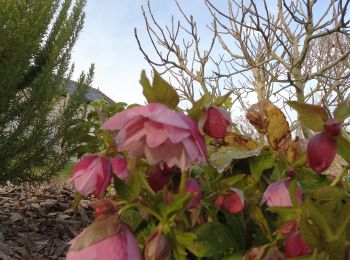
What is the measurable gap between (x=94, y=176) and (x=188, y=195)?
0.09 m

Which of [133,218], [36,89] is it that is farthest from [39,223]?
[133,218]

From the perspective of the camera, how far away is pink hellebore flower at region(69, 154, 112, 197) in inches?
15.3

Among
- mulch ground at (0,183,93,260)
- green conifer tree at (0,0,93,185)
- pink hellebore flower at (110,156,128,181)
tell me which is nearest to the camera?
pink hellebore flower at (110,156,128,181)

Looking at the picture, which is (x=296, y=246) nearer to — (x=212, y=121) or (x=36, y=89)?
(x=212, y=121)

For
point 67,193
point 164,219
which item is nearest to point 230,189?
point 164,219

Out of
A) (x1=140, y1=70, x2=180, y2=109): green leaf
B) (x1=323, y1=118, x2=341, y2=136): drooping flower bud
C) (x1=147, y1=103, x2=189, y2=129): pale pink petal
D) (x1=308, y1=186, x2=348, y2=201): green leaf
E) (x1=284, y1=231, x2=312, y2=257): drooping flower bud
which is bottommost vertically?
(x1=284, y1=231, x2=312, y2=257): drooping flower bud

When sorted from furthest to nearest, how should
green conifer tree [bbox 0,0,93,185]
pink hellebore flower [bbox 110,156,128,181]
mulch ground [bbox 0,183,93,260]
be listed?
1. green conifer tree [bbox 0,0,93,185]
2. mulch ground [bbox 0,183,93,260]
3. pink hellebore flower [bbox 110,156,128,181]

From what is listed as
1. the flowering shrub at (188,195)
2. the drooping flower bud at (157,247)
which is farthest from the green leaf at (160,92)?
the drooping flower bud at (157,247)

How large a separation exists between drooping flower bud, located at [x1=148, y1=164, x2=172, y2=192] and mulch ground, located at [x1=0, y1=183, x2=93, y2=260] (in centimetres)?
135

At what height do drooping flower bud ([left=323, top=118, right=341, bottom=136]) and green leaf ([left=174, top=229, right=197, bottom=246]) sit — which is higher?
drooping flower bud ([left=323, top=118, right=341, bottom=136])

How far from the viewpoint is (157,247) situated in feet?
1.13

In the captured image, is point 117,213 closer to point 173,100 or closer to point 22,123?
point 173,100

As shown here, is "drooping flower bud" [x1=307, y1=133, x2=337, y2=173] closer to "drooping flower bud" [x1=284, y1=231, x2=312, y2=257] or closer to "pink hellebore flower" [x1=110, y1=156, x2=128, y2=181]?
"drooping flower bud" [x1=284, y1=231, x2=312, y2=257]

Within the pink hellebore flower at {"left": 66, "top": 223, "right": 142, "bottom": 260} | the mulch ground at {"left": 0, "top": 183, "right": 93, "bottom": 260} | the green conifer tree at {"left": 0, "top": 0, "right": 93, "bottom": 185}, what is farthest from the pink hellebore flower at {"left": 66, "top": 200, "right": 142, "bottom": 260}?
the green conifer tree at {"left": 0, "top": 0, "right": 93, "bottom": 185}
